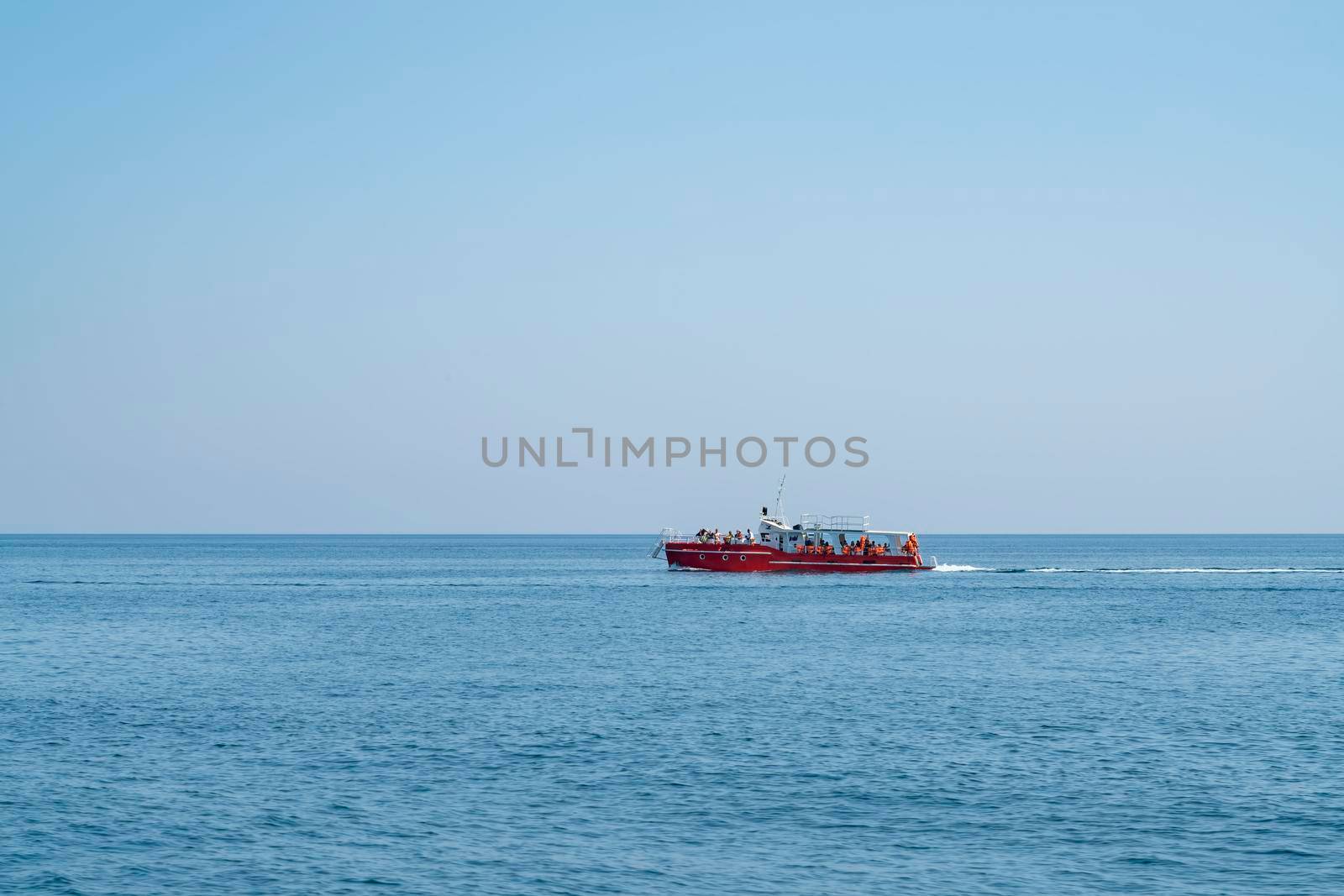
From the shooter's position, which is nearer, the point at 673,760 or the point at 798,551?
the point at 673,760

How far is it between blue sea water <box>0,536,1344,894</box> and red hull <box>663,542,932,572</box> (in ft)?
148

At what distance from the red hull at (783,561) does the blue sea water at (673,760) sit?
148ft

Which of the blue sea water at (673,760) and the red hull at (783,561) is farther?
the red hull at (783,561)

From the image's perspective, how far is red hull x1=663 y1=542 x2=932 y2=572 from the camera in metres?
119

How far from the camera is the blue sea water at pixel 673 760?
960 inches

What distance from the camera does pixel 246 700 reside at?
44.2 m

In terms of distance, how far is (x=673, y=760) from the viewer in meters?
33.5

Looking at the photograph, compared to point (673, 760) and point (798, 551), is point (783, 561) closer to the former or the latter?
point (798, 551)

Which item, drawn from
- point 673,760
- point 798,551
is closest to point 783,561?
point 798,551

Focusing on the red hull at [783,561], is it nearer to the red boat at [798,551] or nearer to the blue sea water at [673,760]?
the red boat at [798,551]

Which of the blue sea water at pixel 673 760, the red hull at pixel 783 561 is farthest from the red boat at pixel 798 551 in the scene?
the blue sea water at pixel 673 760

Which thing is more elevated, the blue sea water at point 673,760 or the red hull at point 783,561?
the red hull at point 783,561

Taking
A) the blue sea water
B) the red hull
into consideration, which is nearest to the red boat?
the red hull

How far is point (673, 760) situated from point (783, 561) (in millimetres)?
85797
